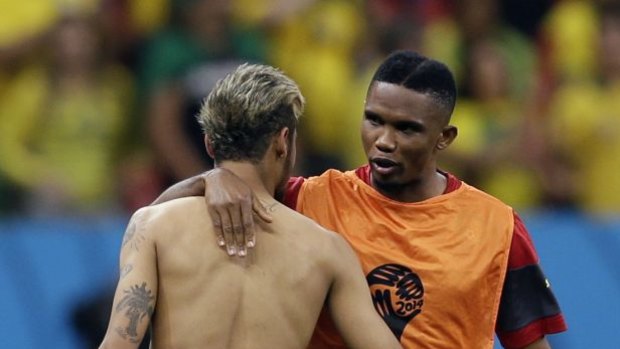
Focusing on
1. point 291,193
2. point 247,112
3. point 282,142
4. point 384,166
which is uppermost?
point 247,112

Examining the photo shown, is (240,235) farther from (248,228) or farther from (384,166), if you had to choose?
(384,166)

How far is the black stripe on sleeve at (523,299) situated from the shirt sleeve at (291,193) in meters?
0.78

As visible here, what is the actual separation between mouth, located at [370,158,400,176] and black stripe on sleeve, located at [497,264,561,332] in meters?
0.55

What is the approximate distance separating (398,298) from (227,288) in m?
0.71

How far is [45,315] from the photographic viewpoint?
7691mm

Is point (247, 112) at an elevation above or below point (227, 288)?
above

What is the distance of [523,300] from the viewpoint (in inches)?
198

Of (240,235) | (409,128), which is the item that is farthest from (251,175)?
(409,128)

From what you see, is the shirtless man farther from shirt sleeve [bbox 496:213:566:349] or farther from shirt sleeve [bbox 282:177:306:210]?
shirt sleeve [bbox 496:213:566:349]

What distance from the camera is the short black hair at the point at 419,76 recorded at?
4.91 meters

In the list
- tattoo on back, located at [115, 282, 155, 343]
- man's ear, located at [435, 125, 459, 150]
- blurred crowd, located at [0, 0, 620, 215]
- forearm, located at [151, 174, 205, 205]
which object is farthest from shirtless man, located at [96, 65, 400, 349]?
blurred crowd, located at [0, 0, 620, 215]

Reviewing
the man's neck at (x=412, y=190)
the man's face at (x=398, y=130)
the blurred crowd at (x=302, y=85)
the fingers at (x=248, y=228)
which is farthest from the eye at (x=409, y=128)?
the blurred crowd at (x=302, y=85)

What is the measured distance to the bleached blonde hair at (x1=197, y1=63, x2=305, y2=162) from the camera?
452 cm

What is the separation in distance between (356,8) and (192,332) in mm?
5069
